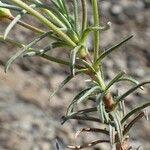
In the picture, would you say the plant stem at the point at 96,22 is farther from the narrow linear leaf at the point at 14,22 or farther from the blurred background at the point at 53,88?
the blurred background at the point at 53,88

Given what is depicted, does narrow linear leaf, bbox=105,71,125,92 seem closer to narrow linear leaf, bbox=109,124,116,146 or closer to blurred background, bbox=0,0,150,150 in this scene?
narrow linear leaf, bbox=109,124,116,146

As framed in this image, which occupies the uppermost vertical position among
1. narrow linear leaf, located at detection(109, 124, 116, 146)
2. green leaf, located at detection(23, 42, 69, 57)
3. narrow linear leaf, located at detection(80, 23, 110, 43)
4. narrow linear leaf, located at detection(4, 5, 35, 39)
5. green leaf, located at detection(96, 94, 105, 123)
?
narrow linear leaf, located at detection(4, 5, 35, 39)

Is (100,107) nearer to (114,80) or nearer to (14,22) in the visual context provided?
(114,80)

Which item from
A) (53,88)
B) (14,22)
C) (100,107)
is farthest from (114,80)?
(53,88)

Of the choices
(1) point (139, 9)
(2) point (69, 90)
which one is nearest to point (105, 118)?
(2) point (69, 90)

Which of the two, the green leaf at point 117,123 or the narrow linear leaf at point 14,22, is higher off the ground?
the narrow linear leaf at point 14,22

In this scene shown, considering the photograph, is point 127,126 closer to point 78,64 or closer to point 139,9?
point 78,64

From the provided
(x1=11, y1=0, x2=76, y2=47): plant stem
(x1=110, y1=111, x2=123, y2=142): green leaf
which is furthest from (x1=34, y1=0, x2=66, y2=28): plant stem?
(x1=110, y1=111, x2=123, y2=142): green leaf

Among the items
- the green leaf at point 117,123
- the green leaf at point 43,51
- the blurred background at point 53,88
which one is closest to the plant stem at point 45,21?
the green leaf at point 43,51
